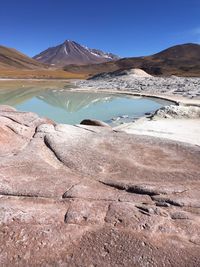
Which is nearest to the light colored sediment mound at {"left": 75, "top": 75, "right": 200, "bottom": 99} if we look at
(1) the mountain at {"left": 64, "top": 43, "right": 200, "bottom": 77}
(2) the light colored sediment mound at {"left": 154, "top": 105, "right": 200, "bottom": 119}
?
(2) the light colored sediment mound at {"left": 154, "top": 105, "right": 200, "bottom": 119}

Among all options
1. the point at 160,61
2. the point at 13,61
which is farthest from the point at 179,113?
the point at 13,61

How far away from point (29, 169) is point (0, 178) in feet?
2.01

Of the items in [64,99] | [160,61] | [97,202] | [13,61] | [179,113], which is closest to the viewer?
[97,202]

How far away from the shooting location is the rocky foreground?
11.8 ft

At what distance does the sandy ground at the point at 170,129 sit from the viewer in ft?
32.7

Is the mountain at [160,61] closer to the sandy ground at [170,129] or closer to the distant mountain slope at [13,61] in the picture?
the distant mountain slope at [13,61]

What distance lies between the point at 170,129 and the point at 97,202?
735cm

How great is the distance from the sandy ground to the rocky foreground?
2401mm

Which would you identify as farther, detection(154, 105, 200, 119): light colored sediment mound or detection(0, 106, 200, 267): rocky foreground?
detection(154, 105, 200, 119): light colored sediment mound

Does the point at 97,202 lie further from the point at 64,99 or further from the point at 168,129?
the point at 64,99

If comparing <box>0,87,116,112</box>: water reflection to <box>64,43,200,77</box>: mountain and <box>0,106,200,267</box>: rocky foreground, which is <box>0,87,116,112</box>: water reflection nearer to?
<box>0,106,200,267</box>: rocky foreground

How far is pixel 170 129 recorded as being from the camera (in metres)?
11.4

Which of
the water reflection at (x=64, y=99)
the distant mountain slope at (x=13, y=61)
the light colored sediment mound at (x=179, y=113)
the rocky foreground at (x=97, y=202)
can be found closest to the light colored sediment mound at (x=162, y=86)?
the water reflection at (x=64, y=99)

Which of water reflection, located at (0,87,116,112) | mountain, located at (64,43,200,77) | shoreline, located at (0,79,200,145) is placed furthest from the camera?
mountain, located at (64,43,200,77)
